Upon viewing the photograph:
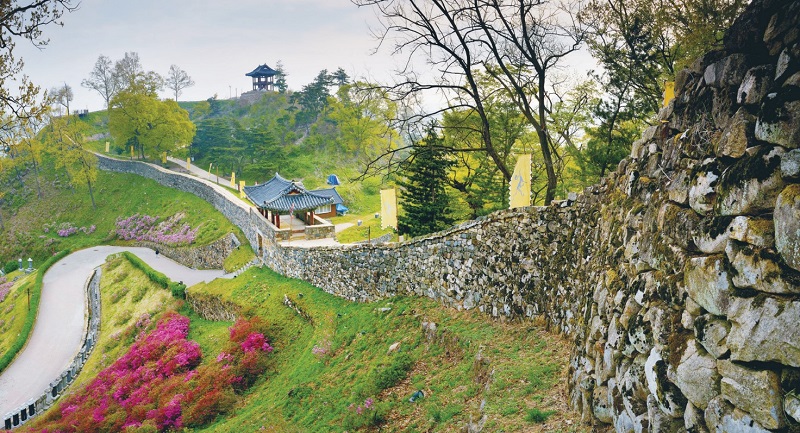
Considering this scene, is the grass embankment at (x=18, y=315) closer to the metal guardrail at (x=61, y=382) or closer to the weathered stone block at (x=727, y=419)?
the metal guardrail at (x=61, y=382)

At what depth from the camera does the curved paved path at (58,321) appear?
23.3m

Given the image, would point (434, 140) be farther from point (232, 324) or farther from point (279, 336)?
point (232, 324)

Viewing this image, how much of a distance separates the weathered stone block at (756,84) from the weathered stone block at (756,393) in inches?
87.2

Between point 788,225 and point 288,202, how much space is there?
81.9 ft

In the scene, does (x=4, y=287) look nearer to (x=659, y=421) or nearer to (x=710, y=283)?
(x=659, y=421)

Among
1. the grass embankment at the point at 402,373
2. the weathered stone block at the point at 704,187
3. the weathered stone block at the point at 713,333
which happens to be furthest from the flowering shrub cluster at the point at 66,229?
the weathered stone block at the point at 713,333

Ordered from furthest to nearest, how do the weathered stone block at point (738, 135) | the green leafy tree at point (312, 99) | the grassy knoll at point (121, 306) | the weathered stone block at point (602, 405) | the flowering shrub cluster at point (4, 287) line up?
the green leafy tree at point (312, 99) < the flowering shrub cluster at point (4, 287) < the grassy knoll at point (121, 306) < the weathered stone block at point (602, 405) < the weathered stone block at point (738, 135)

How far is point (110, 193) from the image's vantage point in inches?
2009

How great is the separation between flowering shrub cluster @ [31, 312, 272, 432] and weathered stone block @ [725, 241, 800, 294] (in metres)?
15.5

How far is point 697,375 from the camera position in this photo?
175 inches

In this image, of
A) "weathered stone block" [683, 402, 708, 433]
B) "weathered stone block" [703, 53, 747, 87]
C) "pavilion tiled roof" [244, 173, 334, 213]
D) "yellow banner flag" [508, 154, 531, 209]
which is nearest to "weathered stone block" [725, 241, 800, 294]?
"weathered stone block" [683, 402, 708, 433]

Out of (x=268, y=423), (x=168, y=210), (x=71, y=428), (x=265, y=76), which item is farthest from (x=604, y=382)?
(x=265, y=76)

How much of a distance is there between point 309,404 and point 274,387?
4.03 m

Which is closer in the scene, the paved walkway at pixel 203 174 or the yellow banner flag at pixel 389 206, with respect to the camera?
the yellow banner flag at pixel 389 206
